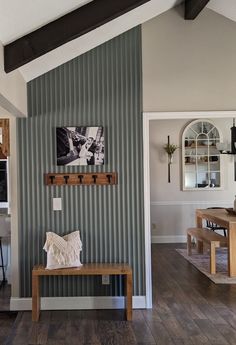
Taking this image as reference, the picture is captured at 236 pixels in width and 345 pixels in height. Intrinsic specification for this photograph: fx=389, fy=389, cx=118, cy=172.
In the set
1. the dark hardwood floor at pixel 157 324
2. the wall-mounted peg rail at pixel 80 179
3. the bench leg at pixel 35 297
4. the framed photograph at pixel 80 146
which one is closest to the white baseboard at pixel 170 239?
the dark hardwood floor at pixel 157 324

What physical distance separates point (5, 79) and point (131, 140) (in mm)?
1530

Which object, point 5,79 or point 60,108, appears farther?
point 60,108

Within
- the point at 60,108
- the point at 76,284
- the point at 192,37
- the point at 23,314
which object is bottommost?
the point at 23,314

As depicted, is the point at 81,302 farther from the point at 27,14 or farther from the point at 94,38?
the point at 27,14

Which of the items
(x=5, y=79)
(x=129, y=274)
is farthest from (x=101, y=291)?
(x=5, y=79)

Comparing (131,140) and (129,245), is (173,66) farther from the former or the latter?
(129,245)

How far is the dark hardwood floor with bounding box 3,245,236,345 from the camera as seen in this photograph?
3.34 metres

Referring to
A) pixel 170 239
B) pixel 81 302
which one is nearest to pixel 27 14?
pixel 81 302

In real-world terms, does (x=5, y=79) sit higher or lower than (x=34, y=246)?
higher

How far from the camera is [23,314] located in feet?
13.1

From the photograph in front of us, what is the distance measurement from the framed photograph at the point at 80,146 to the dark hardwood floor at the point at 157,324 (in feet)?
5.18

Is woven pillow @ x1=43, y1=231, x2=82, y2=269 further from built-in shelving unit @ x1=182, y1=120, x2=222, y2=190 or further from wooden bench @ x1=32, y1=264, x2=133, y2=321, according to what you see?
built-in shelving unit @ x1=182, y1=120, x2=222, y2=190

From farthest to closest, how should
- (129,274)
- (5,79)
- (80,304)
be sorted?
(80,304)
(129,274)
(5,79)

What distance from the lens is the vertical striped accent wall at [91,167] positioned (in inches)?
163
